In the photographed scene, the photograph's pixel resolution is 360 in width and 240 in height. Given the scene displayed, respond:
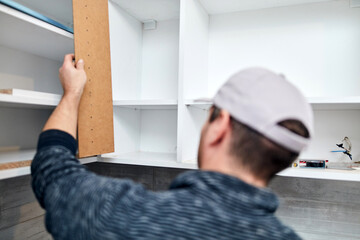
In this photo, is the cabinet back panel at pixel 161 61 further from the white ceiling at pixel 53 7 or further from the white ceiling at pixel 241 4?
the white ceiling at pixel 53 7

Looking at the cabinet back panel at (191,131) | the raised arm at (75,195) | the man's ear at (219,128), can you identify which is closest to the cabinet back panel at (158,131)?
the cabinet back panel at (191,131)

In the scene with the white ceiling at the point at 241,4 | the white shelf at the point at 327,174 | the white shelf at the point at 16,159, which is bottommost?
the white shelf at the point at 327,174

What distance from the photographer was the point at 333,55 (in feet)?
4.17

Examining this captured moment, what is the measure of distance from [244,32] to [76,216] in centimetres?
122

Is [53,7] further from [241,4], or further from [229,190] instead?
[229,190]

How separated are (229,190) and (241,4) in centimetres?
Result: 111

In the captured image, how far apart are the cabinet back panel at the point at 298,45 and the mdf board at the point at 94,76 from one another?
1.88 feet

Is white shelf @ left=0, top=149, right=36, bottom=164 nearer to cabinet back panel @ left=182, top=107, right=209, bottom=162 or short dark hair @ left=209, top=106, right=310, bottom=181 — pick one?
cabinet back panel @ left=182, top=107, right=209, bottom=162

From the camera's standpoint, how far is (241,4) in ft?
4.41

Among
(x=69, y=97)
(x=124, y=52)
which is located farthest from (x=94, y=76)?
(x=124, y=52)

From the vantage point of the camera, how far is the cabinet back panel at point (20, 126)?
1208 mm

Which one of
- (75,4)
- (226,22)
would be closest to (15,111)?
(75,4)

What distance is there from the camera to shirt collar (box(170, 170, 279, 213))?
50 cm

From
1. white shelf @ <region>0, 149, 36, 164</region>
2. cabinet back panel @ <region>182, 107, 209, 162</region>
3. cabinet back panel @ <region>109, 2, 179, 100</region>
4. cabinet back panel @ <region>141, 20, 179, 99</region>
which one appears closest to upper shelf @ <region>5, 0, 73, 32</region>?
cabinet back panel @ <region>109, 2, 179, 100</region>
